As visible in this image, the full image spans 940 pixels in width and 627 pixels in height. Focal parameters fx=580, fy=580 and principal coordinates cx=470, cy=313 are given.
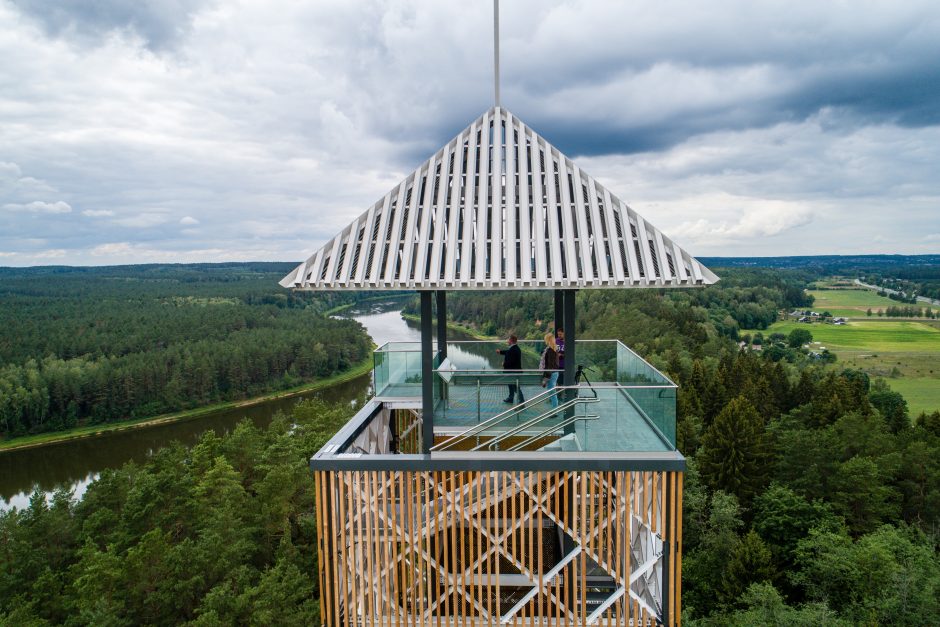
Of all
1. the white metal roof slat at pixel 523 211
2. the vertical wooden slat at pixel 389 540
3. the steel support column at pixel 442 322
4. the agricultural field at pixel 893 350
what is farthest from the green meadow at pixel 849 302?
the vertical wooden slat at pixel 389 540

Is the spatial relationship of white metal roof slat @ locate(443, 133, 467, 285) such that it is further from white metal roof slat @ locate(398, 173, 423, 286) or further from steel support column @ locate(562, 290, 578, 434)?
steel support column @ locate(562, 290, 578, 434)

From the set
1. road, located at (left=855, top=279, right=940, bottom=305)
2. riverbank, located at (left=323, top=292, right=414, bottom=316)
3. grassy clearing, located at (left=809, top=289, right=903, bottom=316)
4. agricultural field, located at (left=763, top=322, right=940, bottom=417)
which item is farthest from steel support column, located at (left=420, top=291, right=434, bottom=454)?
road, located at (left=855, top=279, right=940, bottom=305)

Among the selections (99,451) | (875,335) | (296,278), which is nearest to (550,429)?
(296,278)

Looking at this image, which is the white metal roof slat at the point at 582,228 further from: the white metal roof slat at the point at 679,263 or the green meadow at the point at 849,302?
the green meadow at the point at 849,302

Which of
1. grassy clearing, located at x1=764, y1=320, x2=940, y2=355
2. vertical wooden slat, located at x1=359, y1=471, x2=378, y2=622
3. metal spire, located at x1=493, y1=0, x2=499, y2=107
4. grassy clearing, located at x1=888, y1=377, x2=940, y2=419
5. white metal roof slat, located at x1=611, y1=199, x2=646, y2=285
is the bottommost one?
grassy clearing, located at x1=888, y1=377, x2=940, y2=419

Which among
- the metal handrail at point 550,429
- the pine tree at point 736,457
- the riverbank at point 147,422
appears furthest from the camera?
the riverbank at point 147,422

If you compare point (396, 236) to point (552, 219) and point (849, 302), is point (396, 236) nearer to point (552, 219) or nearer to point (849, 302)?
point (552, 219)

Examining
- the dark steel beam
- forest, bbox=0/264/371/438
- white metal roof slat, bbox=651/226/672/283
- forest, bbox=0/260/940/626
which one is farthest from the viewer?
forest, bbox=0/264/371/438

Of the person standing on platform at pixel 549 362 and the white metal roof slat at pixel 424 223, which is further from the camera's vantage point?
the person standing on platform at pixel 549 362

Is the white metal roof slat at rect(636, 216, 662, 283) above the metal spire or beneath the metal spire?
beneath
